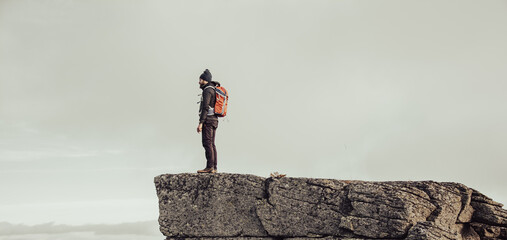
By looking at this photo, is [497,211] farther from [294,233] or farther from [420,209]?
[294,233]

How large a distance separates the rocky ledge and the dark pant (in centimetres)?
72

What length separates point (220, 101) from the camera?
1535cm

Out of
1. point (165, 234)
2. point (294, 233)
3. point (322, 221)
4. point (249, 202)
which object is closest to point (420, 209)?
point (322, 221)

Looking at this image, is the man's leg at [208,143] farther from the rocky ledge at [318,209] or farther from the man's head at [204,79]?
the man's head at [204,79]

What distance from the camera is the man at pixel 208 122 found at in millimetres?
14727

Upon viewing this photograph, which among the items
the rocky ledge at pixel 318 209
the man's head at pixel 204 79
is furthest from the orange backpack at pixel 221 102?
the rocky ledge at pixel 318 209

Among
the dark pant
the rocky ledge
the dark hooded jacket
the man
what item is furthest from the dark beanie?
the rocky ledge

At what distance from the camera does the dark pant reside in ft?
48.7

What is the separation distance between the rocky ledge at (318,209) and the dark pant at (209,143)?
0.72 m

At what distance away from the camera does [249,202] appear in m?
13.7

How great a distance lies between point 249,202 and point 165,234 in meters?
2.88

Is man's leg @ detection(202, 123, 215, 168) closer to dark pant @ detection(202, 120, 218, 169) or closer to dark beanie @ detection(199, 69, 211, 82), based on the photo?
dark pant @ detection(202, 120, 218, 169)

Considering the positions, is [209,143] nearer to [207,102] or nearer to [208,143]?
[208,143]

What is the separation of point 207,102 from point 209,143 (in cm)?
135
